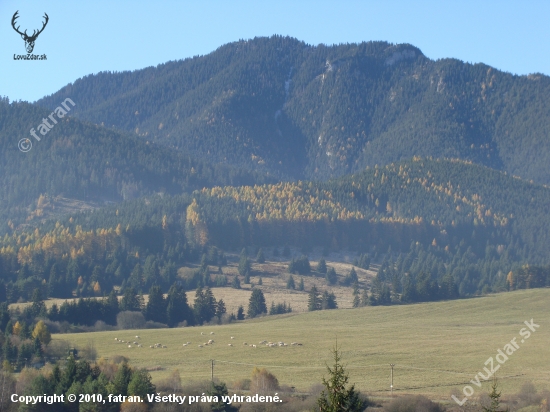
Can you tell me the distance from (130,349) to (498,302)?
7307 centimetres

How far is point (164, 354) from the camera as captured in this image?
10500cm

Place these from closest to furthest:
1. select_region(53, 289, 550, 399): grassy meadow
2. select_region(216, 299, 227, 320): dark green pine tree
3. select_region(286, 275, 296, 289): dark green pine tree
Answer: select_region(53, 289, 550, 399): grassy meadow < select_region(216, 299, 227, 320): dark green pine tree < select_region(286, 275, 296, 289): dark green pine tree

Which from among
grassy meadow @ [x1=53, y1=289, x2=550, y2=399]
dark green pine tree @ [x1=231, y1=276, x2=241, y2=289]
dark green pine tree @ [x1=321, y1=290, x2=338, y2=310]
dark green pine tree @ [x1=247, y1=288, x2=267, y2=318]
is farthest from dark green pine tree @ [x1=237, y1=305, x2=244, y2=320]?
dark green pine tree @ [x1=231, y1=276, x2=241, y2=289]

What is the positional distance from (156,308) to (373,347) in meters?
47.4

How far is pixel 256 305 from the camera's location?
501ft

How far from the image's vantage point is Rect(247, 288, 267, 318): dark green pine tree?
495ft

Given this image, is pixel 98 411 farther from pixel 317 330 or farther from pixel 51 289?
pixel 51 289

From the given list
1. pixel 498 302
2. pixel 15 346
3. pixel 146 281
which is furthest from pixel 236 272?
pixel 15 346

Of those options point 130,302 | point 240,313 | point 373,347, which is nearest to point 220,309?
point 240,313

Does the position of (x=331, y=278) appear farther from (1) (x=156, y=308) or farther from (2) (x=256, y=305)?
(1) (x=156, y=308)

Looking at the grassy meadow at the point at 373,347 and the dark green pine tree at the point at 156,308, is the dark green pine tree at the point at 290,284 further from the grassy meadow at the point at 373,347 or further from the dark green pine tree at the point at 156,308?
the dark green pine tree at the point at 156,308

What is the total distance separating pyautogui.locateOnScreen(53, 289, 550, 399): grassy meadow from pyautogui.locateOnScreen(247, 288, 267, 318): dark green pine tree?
480cm

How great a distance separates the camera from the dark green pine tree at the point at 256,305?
151 meters

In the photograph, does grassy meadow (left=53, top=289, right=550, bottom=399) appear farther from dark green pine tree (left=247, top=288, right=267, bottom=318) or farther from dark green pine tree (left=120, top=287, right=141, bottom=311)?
dark green pine tree (left=120, top=287, right=141, bottom=311)
